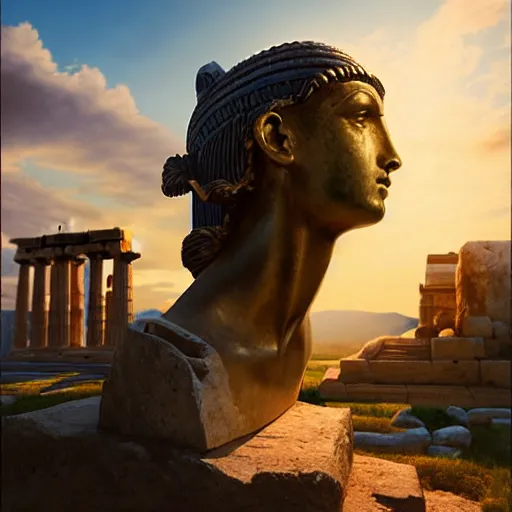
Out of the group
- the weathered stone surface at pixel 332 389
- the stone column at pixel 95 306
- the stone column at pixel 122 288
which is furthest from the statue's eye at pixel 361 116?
the stone column at pixel 95 306

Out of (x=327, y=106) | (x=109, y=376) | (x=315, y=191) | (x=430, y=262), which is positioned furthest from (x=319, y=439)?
(x=430, y=262)

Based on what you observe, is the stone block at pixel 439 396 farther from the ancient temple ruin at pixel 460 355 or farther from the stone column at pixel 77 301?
the stone column at pixel 77 301

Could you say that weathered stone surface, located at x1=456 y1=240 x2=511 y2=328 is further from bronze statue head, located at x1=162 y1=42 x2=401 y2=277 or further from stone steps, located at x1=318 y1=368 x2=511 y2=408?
bronze statue head, located at x1=162 y1=42 x2=401 y2=277

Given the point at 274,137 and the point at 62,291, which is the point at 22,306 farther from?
the point at 274,137

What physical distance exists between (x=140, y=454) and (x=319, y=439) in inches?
31.6

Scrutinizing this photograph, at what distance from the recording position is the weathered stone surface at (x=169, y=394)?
1.93 meters

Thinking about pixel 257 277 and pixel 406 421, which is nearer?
pixel 257 277

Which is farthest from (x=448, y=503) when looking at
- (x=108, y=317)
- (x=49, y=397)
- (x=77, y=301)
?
(x=77, y=301)

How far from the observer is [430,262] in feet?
40.1

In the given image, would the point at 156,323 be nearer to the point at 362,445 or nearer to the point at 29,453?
the point at 29,453

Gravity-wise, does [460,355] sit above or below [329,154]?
below

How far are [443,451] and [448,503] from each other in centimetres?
187

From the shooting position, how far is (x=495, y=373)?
9477mm

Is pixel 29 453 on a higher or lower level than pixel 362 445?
higher
